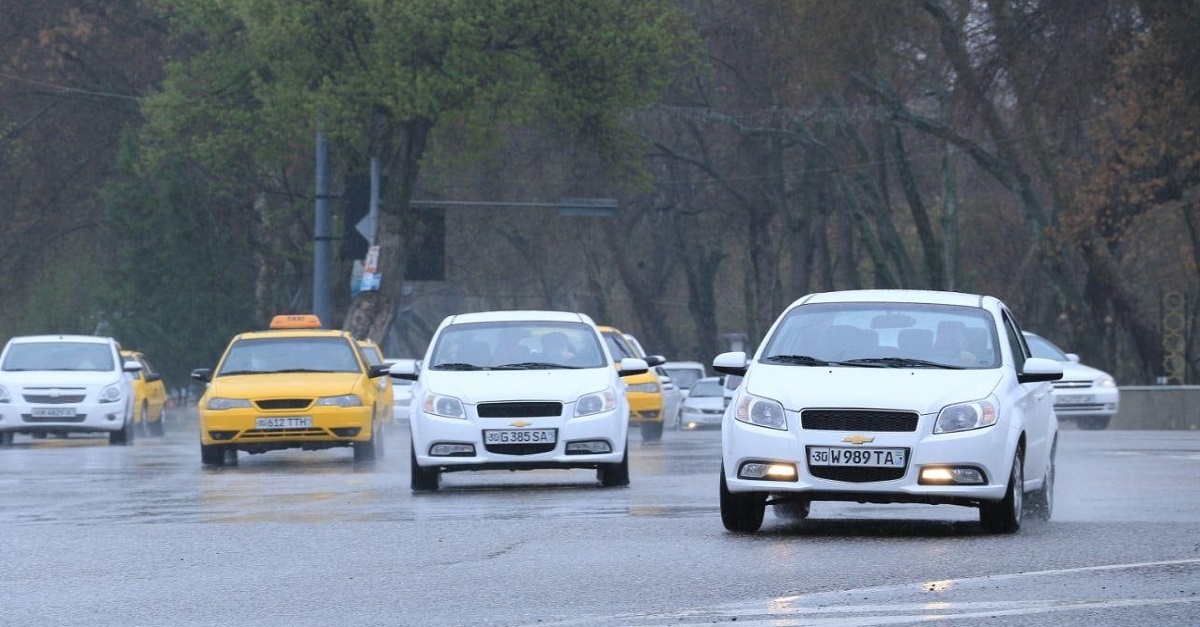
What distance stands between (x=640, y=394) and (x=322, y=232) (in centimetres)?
910

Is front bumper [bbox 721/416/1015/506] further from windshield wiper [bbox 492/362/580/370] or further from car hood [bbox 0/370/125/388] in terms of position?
car hood [bbox 0/370/125/388]

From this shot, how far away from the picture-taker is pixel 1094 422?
34.4 meters

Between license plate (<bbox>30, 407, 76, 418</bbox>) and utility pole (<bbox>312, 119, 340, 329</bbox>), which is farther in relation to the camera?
utility pole (<bbox>312, 119, 340, 329</bbox>)

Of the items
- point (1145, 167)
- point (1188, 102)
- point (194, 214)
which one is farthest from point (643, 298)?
point (1188, 102)

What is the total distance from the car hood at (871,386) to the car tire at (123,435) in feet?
60.6

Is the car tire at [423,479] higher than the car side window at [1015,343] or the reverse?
the reverse

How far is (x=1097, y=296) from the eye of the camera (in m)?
46.3

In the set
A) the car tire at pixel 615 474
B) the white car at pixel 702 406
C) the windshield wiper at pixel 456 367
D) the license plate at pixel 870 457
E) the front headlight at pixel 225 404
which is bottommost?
the white car at pixel 702 406

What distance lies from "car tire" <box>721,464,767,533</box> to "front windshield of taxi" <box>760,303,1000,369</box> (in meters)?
0.96

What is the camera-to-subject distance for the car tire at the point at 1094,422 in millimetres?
34281

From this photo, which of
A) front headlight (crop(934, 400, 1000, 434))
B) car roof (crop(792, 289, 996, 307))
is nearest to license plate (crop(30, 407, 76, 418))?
car roof (crop(792, 289, 996, 307))

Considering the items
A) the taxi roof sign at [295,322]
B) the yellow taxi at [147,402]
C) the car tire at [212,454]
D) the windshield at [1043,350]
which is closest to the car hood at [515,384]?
the car tire at [212,454]

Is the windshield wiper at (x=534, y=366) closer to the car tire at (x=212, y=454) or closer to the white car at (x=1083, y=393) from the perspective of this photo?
the car tire at (x=212, y=454)

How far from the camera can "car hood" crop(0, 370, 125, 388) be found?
2966 centimetres
